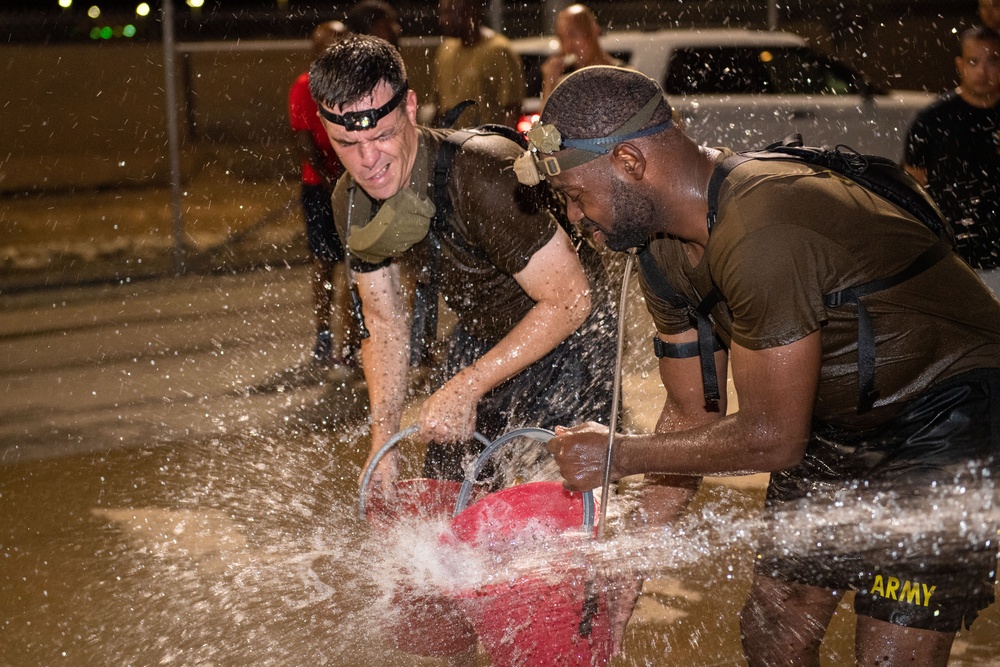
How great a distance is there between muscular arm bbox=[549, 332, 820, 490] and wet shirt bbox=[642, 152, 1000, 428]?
5cm

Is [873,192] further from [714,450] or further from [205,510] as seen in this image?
[205,510]

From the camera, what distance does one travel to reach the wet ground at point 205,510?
11.5 feet

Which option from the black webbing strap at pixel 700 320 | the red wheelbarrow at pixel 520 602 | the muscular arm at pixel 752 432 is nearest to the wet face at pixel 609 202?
the black webbing strap at pixel 700 320

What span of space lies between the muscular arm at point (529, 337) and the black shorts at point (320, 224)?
3.89 metres

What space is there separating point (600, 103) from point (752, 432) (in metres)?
0.76

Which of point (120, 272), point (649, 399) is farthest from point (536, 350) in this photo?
point (120, 272)

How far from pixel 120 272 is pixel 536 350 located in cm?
712

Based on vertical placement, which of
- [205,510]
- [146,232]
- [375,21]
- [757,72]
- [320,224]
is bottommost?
[146,232]

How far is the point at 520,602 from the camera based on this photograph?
8.37 ft

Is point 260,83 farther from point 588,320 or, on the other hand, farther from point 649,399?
point 588,320

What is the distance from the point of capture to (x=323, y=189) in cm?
681

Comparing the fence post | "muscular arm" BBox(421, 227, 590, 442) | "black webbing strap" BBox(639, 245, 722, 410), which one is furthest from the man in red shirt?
"black webbing strap" BBox(639, 245, 722, 410)

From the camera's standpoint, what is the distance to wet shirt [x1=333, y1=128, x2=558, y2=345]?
3.12 meters

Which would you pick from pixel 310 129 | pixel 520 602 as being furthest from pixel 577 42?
pixel 520 602
